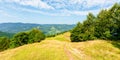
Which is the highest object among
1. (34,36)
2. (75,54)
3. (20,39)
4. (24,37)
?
(75,54)

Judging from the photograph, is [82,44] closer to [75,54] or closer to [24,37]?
[75,54]

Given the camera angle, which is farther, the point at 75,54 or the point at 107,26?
the point at 107,26

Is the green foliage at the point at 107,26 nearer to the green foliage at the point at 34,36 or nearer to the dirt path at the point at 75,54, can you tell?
the dirt path at the point at 75,54

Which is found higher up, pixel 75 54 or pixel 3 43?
pixel 75 54

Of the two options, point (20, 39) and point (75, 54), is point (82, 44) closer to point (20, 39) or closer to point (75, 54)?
point (75, 54)

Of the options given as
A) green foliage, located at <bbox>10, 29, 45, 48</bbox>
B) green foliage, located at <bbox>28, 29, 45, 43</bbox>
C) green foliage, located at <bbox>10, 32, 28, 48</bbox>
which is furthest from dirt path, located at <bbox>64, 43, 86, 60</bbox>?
green foliage, located at <bbox>10, 32, 28, 48</bbox>

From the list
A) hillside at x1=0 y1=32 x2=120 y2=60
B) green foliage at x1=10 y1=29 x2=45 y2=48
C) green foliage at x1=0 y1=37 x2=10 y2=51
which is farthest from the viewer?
green foliage at x1=0 y1=37 x2=10 y2=51

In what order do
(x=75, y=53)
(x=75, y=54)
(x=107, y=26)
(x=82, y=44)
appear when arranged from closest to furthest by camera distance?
(x=75, y=54) → (x=75, y=53) → (x=82, y=44) → (x=107, y=26)

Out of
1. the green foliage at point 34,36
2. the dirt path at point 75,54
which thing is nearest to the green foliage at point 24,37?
the green foliage at point 34,36

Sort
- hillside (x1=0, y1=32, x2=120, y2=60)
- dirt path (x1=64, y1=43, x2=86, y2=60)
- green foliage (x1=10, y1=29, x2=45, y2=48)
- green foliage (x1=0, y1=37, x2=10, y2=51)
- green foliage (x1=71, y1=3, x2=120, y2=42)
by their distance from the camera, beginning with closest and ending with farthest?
1. dirt path (x1=64, y1=43, x2=86, y2=60)
2. hillside (x1=0, y1=32, x2=120, y2=60)
3. green foliage (x1=71, y1=3, x2=120, y2=42)
4. green foliage (x1=10, y1=29, x2=45, y2=48)
5. green foliage (x1=0, y1=37, x2=10, y2=51)

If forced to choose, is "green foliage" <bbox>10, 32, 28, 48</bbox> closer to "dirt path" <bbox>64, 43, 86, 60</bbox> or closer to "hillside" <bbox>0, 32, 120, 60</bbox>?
"hillside" <bbox>0, 32, 120, 60</bbox>

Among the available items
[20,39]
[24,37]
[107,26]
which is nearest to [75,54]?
[107,26]

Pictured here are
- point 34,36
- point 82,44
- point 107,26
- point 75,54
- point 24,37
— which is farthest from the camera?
point 24,37

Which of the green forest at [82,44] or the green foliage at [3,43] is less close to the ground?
the green forest at [82,44]
